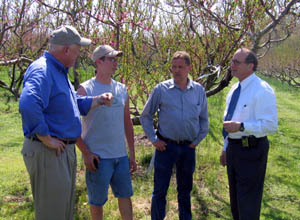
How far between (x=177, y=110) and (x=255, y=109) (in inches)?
30.3

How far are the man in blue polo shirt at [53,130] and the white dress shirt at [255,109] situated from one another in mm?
1349

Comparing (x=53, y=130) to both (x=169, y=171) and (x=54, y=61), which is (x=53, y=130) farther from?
(x=169, y=171)

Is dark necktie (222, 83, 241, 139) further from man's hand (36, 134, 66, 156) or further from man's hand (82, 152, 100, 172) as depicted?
man's hand (36, 134, 66, 156)

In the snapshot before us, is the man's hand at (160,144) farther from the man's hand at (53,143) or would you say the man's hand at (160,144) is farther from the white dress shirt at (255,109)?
the man's hand at (53,143)

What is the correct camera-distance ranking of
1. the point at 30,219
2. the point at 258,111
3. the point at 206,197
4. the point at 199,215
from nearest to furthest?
the point at 258,111
the point at 30,219
the point at 199,215
the point at 206,197

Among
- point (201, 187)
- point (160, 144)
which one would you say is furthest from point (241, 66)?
point (201, 187)

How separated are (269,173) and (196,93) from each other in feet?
10.3

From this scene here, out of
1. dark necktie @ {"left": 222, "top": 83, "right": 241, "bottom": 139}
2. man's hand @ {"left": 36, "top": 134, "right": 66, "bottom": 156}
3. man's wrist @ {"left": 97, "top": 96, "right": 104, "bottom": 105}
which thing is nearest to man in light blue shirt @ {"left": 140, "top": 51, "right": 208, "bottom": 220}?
dark necktie @ {"left": 222, "top": 83, "right": 241, "bottom": 139}

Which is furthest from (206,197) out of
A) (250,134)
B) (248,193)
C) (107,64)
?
(107,64)

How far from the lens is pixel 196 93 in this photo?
321cm

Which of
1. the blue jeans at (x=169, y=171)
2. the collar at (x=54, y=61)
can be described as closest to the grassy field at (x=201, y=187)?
the blue jeans at (x=169, y=171)

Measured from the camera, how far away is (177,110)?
313cm

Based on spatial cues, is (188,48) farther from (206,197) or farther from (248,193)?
(248,193)

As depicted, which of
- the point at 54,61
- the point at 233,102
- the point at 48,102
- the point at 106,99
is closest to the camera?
the point at 48,102
